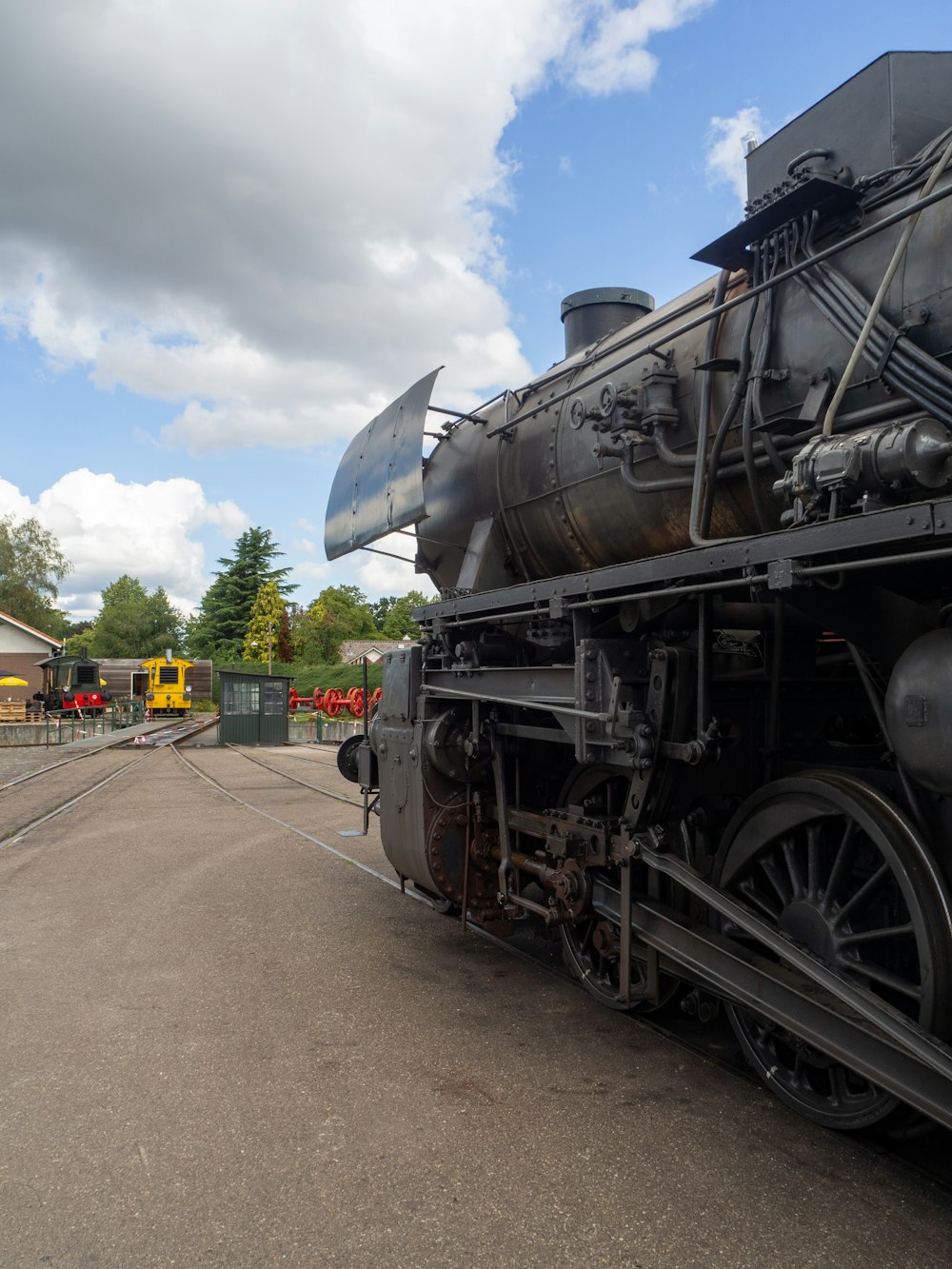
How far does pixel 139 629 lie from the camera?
83.2 meters

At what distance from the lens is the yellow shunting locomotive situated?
4684 centimetres

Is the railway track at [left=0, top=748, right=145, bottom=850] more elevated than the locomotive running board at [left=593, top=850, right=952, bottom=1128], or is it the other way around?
the locomotive running board at [left=593, top=850, right=952, bottom=1128]

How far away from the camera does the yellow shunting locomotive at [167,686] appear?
46.8m

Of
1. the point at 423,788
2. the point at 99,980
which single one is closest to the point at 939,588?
the point at 423,788

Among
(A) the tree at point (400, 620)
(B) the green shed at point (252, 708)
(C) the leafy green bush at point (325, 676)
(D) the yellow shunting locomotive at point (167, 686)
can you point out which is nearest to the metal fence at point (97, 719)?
(D) the yellow shunting locomotive at point (167, 686)

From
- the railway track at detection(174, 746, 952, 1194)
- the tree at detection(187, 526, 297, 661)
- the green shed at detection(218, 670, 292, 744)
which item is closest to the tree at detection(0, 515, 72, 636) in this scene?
the tree at detection(187, 526, 297, 661)

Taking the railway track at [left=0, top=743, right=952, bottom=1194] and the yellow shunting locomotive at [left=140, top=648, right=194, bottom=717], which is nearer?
the railway track at [left=0, top=743, right=952, bottom=1194]

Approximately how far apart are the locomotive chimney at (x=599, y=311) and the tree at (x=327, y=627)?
55077mm

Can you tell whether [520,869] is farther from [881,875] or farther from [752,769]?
[881,875]

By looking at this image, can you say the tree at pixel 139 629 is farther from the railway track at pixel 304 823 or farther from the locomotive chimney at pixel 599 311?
the locomotive chimney at pixel 599 311

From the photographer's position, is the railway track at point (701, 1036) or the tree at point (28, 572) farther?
the tree at point (28, 572)

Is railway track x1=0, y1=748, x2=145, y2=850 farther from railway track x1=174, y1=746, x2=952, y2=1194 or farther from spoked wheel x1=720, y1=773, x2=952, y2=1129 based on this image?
spoked wheel x1=720, y1=773, x2=952, y2=1129

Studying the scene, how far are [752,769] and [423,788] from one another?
2.25m

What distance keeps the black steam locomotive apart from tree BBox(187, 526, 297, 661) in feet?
201
